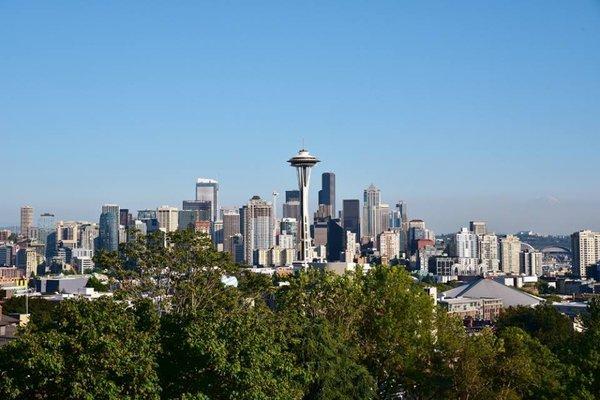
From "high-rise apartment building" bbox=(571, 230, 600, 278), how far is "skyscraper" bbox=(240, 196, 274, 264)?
5275cm

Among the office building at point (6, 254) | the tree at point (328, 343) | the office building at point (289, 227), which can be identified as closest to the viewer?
the tree at point (328, 343)

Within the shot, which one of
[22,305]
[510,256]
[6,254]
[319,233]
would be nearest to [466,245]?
[510,256]

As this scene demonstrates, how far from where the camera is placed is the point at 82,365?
13180 mm

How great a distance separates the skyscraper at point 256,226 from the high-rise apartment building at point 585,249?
173 feet

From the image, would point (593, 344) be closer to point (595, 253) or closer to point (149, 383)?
point (149, 383)

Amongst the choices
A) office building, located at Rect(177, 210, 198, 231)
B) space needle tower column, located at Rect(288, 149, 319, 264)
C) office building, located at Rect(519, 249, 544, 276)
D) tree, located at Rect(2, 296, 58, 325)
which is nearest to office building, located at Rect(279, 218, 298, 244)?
office building, located at Rect(177, 210, 198, 231)

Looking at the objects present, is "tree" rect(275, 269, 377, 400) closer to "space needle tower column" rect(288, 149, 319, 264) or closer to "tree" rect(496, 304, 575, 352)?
"tree" rect(496, 304, 575, 352)

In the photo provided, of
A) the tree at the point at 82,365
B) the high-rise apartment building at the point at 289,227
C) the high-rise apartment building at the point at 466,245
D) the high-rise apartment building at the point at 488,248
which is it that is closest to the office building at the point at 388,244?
the high-rise apartment building at the point at 466,245

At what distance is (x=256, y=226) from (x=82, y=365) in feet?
528

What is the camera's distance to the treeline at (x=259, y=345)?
13.3 metres

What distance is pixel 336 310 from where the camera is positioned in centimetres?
2142

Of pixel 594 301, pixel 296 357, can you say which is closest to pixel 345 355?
pixel 296 357

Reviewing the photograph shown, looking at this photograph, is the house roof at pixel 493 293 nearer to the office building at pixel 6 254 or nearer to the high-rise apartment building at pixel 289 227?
the office building at pixel 6 254

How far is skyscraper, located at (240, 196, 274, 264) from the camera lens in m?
169
